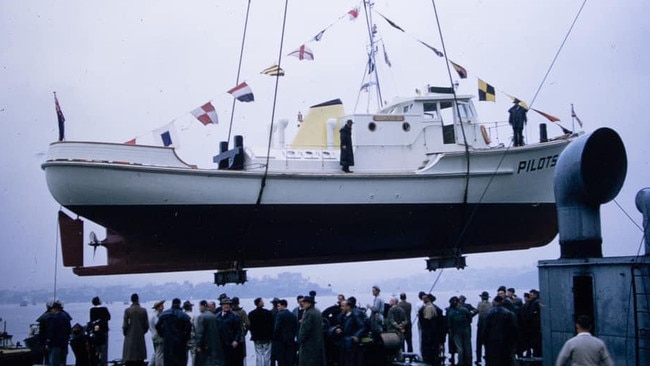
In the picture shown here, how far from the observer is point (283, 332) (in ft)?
36.9

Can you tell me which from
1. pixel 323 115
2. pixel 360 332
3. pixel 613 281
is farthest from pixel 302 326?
pixel 323 115

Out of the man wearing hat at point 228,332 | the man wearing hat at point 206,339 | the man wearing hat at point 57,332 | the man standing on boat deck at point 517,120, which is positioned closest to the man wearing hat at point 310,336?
the man wearing hat at point 228,332

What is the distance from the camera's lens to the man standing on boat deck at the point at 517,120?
19.7 metres

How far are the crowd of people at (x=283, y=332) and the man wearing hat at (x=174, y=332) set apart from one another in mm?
16

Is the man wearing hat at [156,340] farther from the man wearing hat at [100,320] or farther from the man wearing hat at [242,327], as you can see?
the man wearing hat at [242,327]

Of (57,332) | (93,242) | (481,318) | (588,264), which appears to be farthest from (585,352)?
(93,242)

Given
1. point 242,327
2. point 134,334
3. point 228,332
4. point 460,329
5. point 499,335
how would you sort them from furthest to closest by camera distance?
point 460,329
point 242,327
point 134,334
point 228,332
point 499,335

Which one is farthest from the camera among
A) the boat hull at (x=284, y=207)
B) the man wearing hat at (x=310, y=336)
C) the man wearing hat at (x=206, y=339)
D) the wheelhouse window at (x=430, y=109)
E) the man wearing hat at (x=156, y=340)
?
the wheelhouse window at (x=430, y=109)

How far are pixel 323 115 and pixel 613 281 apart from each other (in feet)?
44.0

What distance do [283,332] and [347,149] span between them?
304 inches

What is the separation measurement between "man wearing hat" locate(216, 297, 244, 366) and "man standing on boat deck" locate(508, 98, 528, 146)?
1131 cm

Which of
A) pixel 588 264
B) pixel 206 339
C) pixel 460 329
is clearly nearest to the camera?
pixel 588 264

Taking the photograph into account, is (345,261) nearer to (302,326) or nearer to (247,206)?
(247,206)

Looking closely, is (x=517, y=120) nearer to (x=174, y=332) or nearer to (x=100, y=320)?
(x=174, y=332)
